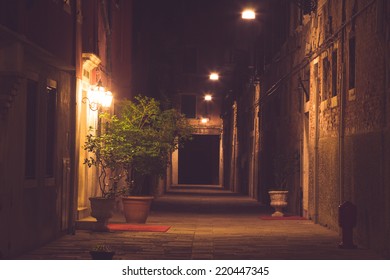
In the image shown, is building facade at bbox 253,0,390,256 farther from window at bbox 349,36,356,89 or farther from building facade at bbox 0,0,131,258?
building facade at bbox 0,0,131,258

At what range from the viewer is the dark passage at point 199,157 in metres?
64.0

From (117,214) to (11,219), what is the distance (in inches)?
524

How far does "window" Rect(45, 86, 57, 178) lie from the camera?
1722cm

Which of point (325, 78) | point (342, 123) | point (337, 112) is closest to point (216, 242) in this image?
point (342, 123)

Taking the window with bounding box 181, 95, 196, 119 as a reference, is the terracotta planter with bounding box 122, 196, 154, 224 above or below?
below

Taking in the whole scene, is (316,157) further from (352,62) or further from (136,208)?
(136,208)

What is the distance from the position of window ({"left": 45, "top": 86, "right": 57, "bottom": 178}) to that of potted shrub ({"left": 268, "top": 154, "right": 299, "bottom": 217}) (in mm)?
10551

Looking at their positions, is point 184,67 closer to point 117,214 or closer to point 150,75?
point 150,75

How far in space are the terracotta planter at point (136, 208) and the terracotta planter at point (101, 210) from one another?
100 inches

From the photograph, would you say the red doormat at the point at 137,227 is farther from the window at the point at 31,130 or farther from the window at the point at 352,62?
the window at the point at 352,62

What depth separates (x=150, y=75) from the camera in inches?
1577

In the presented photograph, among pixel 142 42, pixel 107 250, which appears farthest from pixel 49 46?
pixel 142 42

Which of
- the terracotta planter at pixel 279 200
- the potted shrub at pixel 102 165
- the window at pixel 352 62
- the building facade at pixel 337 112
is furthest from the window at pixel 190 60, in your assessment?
the window at pixel 352 62

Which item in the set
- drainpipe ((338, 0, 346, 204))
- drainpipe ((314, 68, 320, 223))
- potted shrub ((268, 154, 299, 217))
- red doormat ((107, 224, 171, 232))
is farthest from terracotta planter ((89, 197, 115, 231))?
potted shrub ((268, 154, 299, 217))
